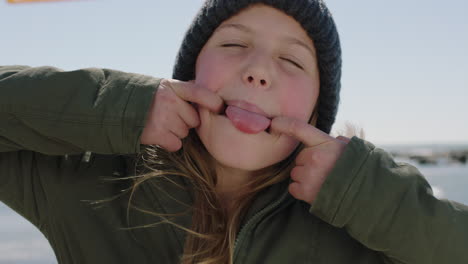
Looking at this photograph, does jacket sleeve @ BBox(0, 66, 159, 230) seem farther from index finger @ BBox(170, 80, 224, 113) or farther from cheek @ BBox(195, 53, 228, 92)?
cheek @ BBox(195, 53, 228, 92)

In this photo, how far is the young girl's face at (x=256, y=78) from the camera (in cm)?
186

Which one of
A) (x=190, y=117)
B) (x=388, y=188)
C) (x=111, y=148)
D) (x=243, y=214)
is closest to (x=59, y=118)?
(x=111, y=148)

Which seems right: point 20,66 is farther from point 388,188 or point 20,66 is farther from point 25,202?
point 388,188

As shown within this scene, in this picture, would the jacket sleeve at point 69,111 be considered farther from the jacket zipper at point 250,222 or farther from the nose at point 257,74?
the jacket zipper at point 250,222

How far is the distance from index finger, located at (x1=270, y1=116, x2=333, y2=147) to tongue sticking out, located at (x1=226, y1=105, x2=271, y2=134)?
0.06 metres

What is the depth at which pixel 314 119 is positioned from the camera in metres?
2.44

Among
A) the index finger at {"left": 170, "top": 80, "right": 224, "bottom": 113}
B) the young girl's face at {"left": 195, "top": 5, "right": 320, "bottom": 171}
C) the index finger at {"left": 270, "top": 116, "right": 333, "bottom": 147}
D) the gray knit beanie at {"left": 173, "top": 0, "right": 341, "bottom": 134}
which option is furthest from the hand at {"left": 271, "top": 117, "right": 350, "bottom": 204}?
the gray knit beanie at {"left": 173, "top": 0, "right": 341, "bottom": 134}

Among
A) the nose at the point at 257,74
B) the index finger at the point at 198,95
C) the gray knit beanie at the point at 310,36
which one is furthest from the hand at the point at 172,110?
the gray knit beanie at the point at 310,36

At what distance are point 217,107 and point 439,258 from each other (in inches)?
39.8

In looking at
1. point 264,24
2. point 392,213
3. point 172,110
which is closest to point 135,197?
point 172,110

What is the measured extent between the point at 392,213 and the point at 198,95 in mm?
882

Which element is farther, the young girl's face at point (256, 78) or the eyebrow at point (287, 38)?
the eyebrow at point (287, 38)

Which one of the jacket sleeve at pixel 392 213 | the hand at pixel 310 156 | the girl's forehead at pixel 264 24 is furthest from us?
the girl's forehead at pixel 264 24

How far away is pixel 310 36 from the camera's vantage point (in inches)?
84.4
